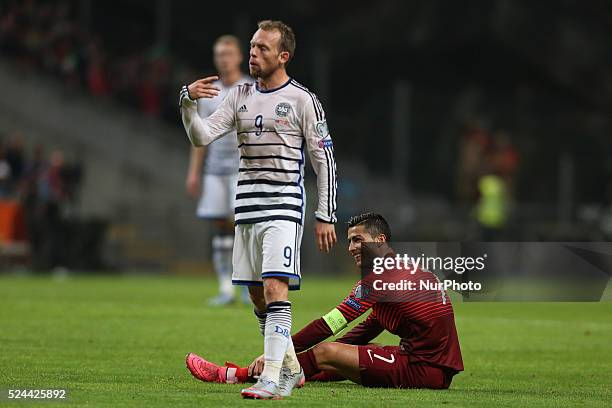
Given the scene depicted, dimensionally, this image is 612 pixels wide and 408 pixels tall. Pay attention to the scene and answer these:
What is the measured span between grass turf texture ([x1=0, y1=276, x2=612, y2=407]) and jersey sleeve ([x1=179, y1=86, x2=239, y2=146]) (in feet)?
4.78

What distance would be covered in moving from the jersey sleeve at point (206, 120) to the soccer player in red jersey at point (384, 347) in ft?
3.06

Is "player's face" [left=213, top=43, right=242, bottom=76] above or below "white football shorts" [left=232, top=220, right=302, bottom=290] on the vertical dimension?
above

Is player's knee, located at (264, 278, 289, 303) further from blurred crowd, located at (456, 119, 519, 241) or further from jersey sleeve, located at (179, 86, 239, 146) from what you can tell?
blurred crowd, located at (456, 119, 519, 241)

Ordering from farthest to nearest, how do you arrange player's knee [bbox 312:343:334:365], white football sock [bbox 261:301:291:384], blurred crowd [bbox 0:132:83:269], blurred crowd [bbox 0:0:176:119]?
blurred crowd [bbox 0:0:176:119]
blurred crowd [bbox 0:132:83:269]
player's knee [bbox 312:343:334:365]
white football sock [bbox 261:301:291:384]

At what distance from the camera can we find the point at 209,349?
35.3 feet

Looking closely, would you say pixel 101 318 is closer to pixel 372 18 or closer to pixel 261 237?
pixel 261 237

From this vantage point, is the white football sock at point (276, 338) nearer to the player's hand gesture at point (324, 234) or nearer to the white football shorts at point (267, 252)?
the white football shorts at point (267, 252)

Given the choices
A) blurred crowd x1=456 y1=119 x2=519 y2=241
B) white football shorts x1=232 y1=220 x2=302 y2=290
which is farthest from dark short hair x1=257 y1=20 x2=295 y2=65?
blurred crowd x1=456 y1=119 x2=519 y2=241

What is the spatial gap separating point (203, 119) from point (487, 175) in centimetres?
1649

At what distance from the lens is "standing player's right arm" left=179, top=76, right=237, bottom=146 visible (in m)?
Answer: 7.85

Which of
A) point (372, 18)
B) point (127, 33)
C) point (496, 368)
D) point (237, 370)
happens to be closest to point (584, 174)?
point (372, 18)

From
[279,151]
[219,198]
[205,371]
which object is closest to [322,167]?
[279,151]

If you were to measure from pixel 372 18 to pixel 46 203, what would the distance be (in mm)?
10601

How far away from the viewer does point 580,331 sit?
13.2 meters
